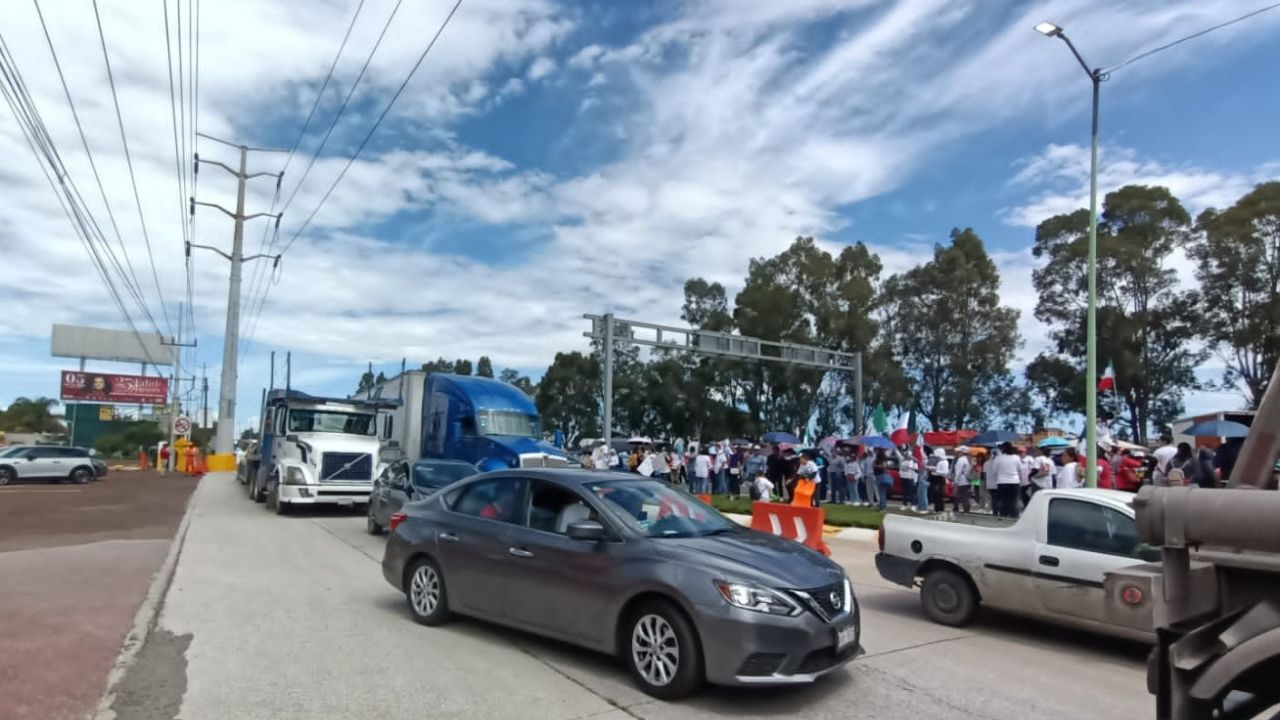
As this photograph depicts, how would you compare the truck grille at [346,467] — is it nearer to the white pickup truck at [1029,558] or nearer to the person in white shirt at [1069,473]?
the white pickup truck at [1029,558]

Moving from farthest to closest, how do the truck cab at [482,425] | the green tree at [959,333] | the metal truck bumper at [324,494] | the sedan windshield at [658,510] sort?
the green tree at [959,333]
the truck cab at [482,425]
the metal truck bumper at [324,494]
the sedan windshield at [658,510]

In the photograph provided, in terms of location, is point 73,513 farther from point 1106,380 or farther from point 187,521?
point 1106,380

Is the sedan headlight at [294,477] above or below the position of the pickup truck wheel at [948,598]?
above

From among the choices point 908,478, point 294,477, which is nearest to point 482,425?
point 294,477

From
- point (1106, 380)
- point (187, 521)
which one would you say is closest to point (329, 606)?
point (187, 521)

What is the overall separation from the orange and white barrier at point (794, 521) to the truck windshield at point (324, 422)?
1116cm

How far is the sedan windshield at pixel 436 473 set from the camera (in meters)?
15.1

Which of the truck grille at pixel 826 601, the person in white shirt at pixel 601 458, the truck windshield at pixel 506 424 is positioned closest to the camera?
the truck grille at pixel 826 601

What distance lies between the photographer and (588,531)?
245 inches

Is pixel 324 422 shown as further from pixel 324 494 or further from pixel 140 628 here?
pixel 140 628

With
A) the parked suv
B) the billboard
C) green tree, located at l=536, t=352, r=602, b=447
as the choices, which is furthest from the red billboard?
the parked suv

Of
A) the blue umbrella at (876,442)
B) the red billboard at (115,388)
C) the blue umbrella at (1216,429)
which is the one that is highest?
the red billboard at (115,388)

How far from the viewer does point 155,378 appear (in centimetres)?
9362

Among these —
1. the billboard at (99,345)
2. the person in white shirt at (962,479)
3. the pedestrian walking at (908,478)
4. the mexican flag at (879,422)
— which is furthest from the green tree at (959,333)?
the billboard at (99,345)
